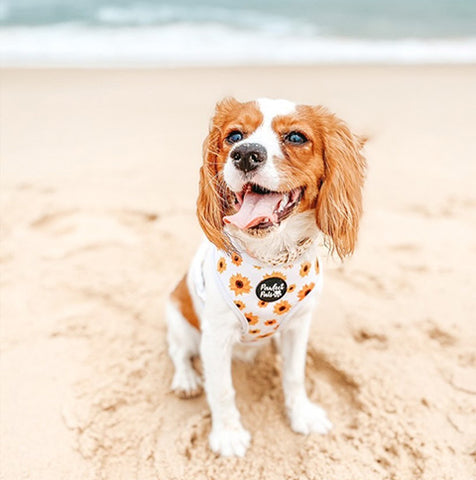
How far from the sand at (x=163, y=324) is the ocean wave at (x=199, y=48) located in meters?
4.65

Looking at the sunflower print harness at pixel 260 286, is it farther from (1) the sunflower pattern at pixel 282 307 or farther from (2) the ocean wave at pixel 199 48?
(2) the ocean wave at pixel 199 48

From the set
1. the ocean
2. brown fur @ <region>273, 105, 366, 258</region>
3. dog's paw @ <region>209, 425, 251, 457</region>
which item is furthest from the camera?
the ocean

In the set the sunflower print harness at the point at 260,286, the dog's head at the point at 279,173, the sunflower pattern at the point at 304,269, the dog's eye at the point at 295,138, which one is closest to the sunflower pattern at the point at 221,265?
the sunflower print harness at the point at 260,286

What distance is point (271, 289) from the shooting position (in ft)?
7.63

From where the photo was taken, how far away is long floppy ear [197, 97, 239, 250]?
2.25m

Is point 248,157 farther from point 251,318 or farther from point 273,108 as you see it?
point 251,318

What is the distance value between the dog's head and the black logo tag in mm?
239

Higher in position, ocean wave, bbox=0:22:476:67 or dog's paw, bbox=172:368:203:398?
ocean wave, bbox=0:22:476:67

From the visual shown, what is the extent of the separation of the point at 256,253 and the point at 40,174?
3724 mm

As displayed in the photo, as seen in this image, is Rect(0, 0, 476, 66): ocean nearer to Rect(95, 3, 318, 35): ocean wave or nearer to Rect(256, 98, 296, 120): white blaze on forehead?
Rect(95, 3, 318, 35): ocean wave

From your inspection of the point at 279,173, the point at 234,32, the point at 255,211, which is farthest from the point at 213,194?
the point at 234,32

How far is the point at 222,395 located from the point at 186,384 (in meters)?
0.37

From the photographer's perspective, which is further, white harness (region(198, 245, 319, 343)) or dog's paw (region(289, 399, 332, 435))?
dog's paw (region(289, 399, 332, 435))

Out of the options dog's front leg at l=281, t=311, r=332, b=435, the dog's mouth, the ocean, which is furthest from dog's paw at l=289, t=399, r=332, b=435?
the ocean
